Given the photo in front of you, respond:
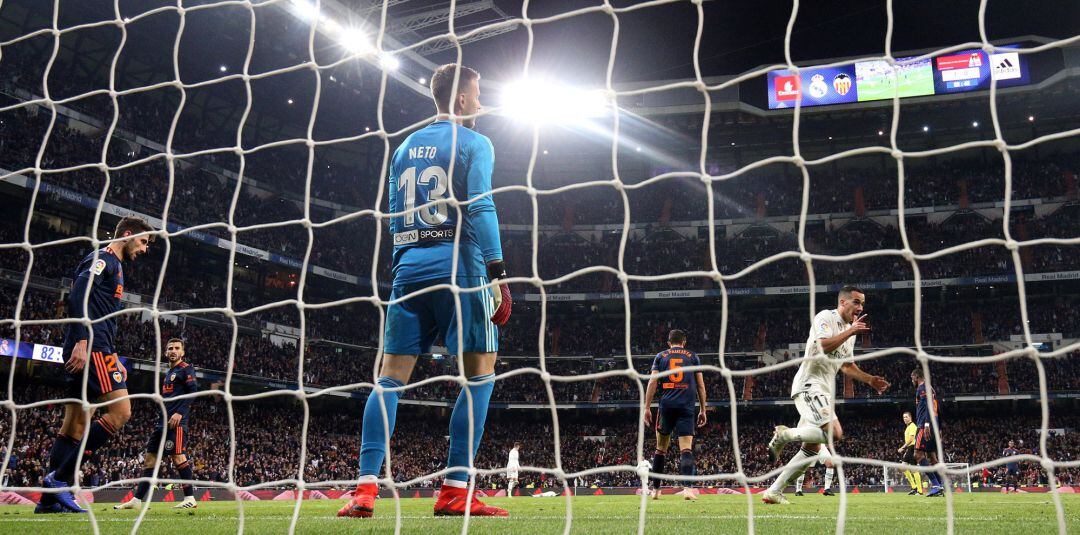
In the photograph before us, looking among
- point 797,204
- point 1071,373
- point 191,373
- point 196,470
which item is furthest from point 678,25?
point 191,373

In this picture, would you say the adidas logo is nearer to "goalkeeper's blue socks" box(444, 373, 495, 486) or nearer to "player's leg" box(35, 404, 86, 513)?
"goalkeeper's blue socks" box(444, 373, 495, 486)

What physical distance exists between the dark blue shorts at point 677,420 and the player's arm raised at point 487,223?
194 inches

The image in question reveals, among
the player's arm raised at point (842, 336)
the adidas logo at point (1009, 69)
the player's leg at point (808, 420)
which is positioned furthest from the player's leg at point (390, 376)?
the adidas logo at point (1009, 69)

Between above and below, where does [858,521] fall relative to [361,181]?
below

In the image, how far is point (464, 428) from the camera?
3.63 m

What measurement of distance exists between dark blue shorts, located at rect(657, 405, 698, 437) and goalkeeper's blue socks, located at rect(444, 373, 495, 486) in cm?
485

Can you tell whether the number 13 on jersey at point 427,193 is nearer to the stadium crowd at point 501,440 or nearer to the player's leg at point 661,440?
the player's leg at point 661,440

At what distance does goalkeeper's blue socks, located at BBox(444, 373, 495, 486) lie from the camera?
A: 3602 mm

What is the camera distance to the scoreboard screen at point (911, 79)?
96.8 feet

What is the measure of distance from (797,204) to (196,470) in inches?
1023

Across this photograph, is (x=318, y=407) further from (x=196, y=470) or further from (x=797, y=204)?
(x=797, y=204)

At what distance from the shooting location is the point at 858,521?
15.6ft

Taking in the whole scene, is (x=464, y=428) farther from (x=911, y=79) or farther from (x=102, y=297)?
(x=911, y=79)

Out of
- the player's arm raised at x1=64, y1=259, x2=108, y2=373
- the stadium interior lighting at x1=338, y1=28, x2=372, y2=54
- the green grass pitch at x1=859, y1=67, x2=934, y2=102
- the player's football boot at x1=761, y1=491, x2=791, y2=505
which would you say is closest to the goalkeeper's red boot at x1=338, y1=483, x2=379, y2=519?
the player's arm raised at x1=64, y1=259, x2=108, y2=373
